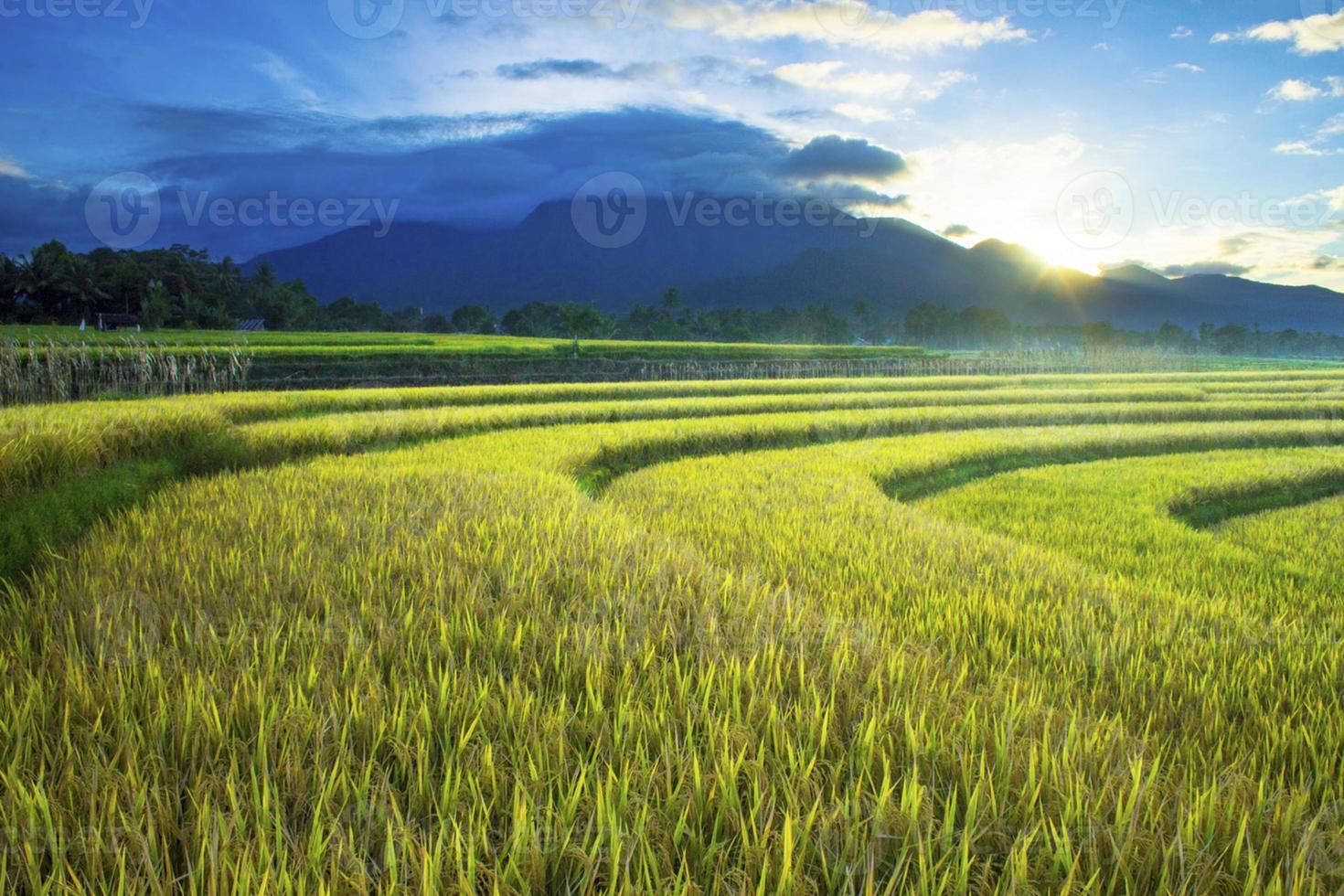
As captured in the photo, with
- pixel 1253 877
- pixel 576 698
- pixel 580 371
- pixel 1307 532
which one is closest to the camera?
pixel 1253 877

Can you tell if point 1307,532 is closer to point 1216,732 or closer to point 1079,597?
point 1079,597

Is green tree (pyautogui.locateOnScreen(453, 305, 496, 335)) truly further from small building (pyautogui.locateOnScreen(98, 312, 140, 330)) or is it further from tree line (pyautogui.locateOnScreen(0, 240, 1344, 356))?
small building (pyautogui.locateOnScreen(98, 312, 140, 330))

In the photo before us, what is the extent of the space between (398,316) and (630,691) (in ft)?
308

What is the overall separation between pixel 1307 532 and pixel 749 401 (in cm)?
1189

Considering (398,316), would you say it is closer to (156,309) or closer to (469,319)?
(469,319)

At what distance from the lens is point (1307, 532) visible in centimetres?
732

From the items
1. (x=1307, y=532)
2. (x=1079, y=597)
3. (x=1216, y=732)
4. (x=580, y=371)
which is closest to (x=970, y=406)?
(x=1307, y=532)

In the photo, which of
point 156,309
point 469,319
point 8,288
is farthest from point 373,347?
point 469,319

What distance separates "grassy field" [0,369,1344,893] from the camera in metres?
1.53

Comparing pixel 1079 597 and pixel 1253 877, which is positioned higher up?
pixel 1253 877

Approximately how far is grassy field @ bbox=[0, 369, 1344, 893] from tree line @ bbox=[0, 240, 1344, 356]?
5765cm

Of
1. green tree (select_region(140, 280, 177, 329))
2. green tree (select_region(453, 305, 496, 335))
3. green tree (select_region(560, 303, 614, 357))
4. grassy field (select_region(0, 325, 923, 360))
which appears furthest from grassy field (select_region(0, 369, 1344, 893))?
green tree (select_region(453, 305, 496, 335))

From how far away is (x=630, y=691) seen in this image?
2234 millimetres

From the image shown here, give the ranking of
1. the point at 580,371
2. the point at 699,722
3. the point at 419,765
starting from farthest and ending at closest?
the point at 580,371 → the point at 699,722 → the point at 419,765
